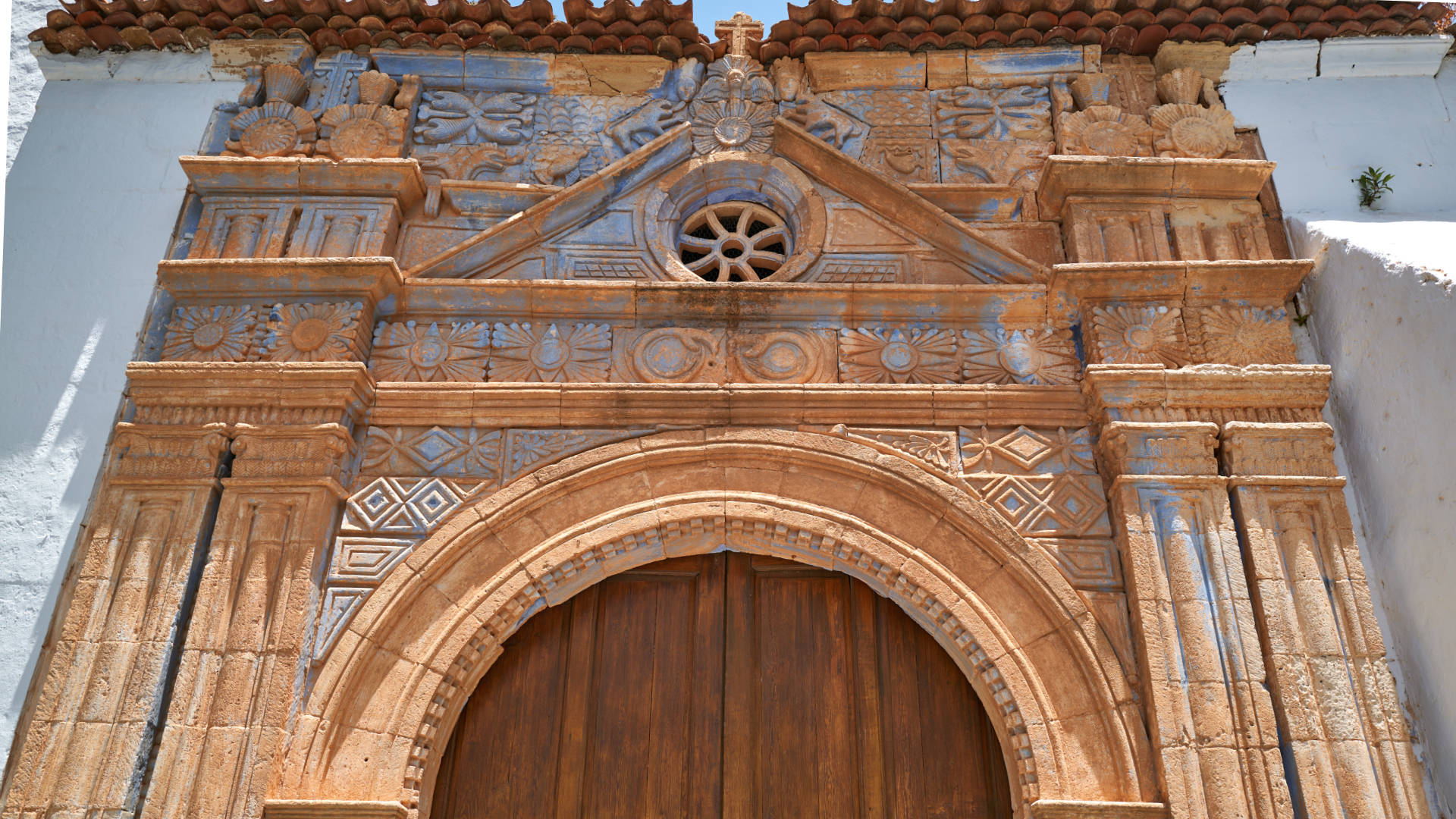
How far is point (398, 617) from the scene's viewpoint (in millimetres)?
3664

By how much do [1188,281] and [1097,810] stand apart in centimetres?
208

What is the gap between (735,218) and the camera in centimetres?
482

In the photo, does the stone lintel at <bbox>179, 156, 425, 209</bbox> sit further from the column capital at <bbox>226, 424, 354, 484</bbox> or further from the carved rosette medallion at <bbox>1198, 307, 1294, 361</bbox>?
the carved rosette medallion at <bbox>1198, 307, 1294, 361</bbox>

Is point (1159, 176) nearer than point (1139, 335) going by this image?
No

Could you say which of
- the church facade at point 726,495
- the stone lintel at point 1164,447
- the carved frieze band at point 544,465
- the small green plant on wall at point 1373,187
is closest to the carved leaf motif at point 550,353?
the church facade at point 726,495

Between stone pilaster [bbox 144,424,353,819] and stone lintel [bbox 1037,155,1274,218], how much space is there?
3.16m

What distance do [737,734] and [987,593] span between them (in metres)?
1.03

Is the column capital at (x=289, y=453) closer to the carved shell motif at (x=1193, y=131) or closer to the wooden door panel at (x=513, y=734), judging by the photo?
the wooden door panel at (x=513, y=734)

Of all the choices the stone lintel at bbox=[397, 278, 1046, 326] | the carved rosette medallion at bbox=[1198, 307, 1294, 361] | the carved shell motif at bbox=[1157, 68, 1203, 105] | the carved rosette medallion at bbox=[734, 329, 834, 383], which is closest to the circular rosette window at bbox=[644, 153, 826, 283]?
the stone lintel at bbox=[397, 278, 1046, 326]

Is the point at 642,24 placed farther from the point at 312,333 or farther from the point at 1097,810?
the point at 1097,810

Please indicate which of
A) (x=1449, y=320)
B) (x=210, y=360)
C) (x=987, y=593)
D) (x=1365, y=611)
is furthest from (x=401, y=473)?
(x=1449, y=320)

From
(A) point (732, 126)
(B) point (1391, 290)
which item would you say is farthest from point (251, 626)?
(B) point (1391, 290)

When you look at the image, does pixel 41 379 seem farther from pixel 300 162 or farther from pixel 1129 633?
pixel 1129 633

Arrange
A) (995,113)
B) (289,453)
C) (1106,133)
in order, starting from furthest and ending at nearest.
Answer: (995,113), (1106,133), (289,453)
